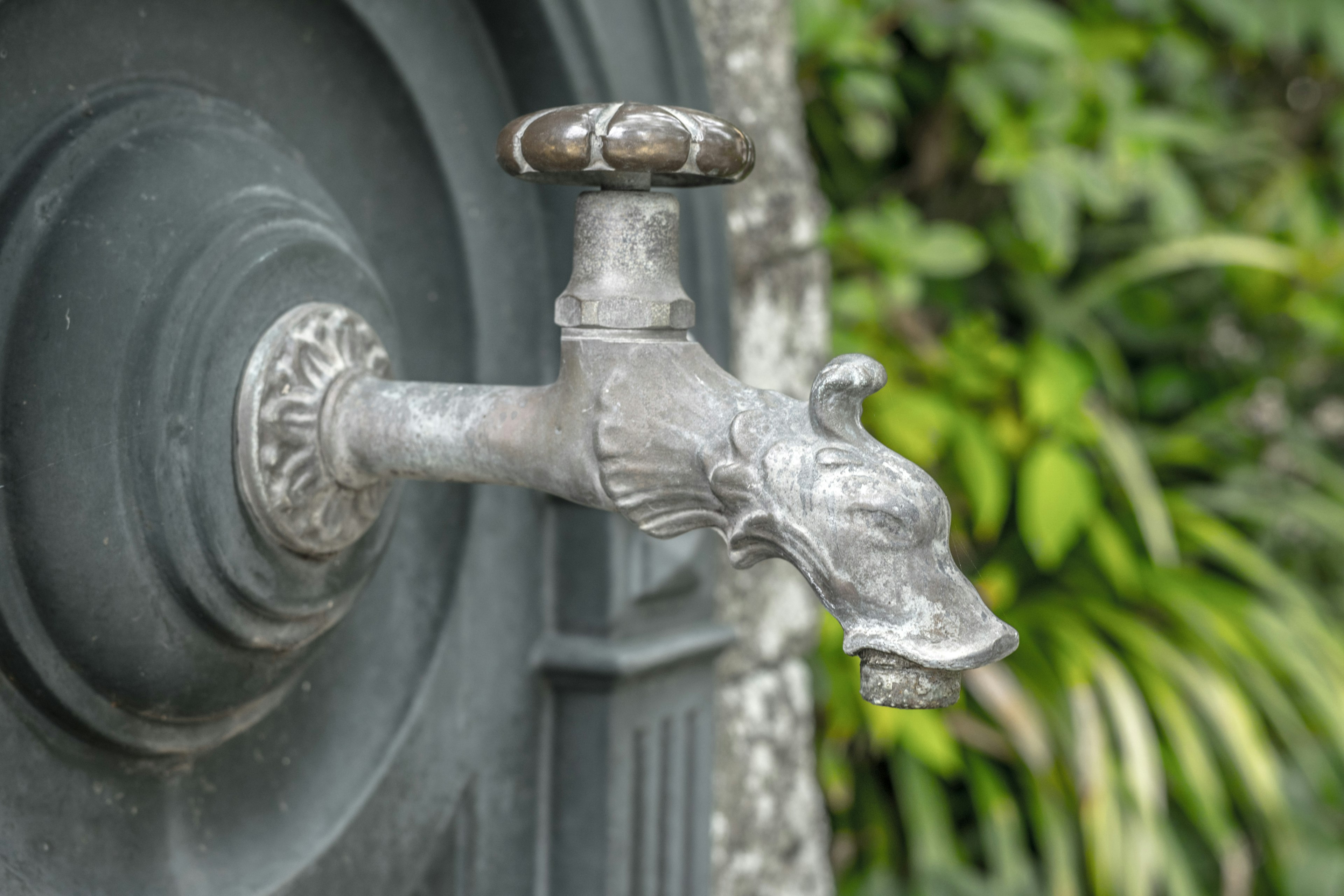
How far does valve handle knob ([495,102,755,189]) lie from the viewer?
0.38 metres

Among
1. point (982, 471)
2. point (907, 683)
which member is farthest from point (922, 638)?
point (982, 471)

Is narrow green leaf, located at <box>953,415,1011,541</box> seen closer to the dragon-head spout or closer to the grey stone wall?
the grey stone wall

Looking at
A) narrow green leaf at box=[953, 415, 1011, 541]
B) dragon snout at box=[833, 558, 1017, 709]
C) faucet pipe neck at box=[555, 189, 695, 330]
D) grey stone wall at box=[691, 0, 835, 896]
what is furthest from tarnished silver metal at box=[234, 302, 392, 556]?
narrow green leaf at box=[953, 415, 1011, 541]

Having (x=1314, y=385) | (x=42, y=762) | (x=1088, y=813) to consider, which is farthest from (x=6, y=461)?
(x=1314, y=385)

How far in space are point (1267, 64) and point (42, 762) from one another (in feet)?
6.50

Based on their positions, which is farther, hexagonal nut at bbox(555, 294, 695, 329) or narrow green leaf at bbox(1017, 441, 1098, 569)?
narrow green leaf at bbox(1017, 441, 1098, 569)

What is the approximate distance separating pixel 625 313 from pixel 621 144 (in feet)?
0.21

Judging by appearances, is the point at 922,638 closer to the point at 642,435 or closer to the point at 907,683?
the point at 907,683

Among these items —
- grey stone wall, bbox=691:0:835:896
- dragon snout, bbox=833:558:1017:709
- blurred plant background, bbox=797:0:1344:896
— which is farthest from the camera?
blurred plant background, bbox=797:0:1344:896

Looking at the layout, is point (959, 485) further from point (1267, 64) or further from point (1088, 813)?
point (1267, 64)

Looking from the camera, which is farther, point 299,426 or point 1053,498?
point 1053,498

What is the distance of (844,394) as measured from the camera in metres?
0.37

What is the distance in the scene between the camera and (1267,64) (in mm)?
1829

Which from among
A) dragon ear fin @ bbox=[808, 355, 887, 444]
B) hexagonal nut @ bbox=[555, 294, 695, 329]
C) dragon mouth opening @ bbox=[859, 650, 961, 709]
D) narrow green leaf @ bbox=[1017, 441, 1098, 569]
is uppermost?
narrow green leaf @ bbox=[1017, 441, 1098, 569]
